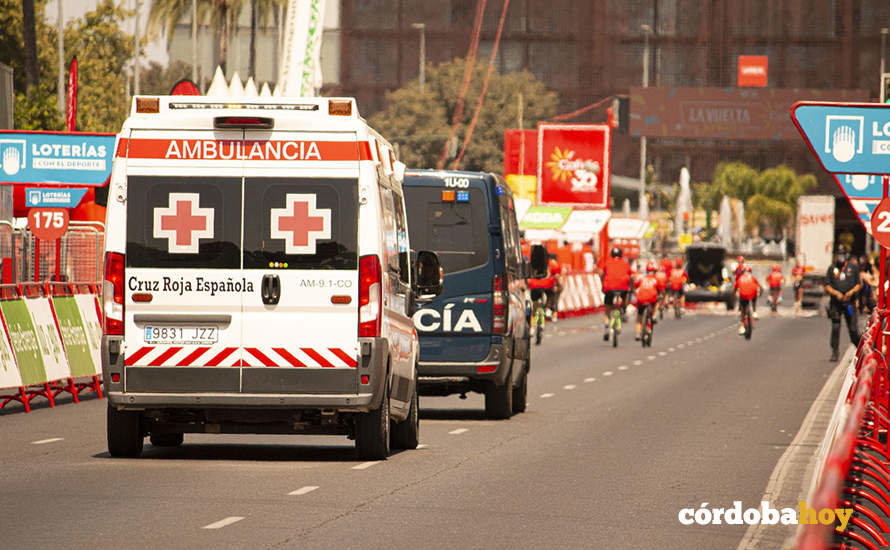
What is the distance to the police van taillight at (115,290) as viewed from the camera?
13.3 metres

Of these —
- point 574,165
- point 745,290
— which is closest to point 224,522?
point 745,290

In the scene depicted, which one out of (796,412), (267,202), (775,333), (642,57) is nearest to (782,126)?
(642,57)

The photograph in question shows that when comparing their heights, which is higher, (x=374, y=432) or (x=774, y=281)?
(x=374, y=432)

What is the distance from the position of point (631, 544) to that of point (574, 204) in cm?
5301

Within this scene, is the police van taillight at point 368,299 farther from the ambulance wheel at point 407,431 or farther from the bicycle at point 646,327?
the bicycle at point 646,327

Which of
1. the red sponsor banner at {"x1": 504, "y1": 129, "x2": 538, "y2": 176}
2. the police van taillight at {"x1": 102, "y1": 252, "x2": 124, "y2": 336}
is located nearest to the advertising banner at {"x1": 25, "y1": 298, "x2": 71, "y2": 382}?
the police van taillight at {"x1": 102, "y1": 252, "x2": 124, "y2": 336}

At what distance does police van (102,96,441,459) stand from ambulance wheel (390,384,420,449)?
1594 millimetres

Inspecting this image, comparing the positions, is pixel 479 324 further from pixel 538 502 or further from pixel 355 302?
pixel 538 502

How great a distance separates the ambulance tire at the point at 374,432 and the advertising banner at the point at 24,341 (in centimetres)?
637

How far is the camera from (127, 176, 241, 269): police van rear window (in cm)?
1328

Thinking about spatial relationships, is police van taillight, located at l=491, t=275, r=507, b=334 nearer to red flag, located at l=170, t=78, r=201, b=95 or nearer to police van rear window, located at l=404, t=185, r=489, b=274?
police van rear window, located at l=404, t=185, r=489, b=274

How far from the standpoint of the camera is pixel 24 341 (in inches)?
761

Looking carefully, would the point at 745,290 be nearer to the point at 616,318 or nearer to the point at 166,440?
the point at 616,318

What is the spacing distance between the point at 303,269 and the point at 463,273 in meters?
5.29
